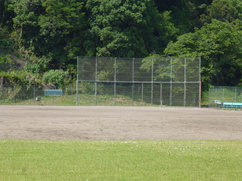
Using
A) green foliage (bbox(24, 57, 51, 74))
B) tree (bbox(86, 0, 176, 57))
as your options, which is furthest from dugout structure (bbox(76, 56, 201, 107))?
green foliage (bbox(24, 57, 51, 74))

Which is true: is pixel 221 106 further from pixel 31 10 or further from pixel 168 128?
pixel 31 10

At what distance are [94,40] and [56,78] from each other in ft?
25.9

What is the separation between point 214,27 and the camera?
5225cm

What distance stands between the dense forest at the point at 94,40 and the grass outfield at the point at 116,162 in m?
37.7

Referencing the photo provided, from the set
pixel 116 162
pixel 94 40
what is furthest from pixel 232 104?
pixel 116 162

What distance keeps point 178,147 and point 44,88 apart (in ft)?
119

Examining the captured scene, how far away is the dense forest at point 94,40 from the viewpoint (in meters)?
51.4

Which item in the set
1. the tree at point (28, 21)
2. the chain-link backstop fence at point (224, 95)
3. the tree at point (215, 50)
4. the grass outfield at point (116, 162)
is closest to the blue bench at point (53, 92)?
the tree at point (28, 21)

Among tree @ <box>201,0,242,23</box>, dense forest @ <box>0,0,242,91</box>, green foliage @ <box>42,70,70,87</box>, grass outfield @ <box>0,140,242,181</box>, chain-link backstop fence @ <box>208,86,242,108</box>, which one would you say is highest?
tree @ <box>201,0,242,23</box>

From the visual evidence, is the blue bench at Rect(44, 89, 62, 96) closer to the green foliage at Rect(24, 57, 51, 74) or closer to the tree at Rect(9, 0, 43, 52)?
the green foliage at Rect(24, 57, 51, 74)

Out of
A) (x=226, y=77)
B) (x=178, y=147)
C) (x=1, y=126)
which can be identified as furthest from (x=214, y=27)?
(x=178, y=147)

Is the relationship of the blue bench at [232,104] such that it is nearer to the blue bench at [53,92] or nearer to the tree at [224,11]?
the blue bench at [53,92]

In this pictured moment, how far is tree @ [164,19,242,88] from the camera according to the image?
166 ft

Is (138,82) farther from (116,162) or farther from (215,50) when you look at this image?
(116,162)
